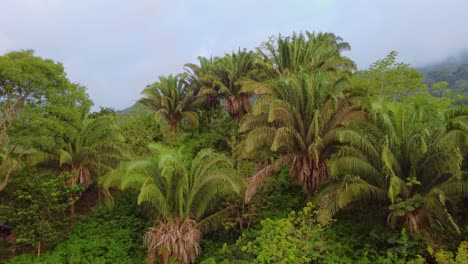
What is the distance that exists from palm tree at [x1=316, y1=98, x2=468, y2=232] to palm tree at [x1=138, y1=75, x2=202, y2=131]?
14025 mm

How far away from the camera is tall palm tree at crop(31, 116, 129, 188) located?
50.3 feet

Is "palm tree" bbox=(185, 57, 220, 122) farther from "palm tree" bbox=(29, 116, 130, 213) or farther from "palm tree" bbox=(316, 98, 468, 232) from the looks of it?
"palm tree" bbox=(316, 98, 468, 232)

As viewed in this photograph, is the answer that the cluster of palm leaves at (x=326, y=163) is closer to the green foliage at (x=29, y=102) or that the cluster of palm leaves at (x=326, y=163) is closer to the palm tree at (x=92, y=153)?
the green foliage at (x=29, y=102)

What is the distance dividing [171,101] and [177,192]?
12.4m

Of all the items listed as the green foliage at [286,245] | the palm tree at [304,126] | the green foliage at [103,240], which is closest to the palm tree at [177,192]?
the palm tree at [304,126]

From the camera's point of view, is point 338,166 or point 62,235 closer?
point 338,166

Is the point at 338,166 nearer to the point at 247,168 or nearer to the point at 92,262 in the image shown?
the point at 247,168

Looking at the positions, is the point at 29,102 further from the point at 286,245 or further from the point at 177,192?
the point at 286,245

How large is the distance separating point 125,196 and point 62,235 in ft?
11.1

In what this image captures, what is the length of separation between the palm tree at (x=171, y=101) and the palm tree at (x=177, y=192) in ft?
36.6

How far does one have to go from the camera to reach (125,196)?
1647cm

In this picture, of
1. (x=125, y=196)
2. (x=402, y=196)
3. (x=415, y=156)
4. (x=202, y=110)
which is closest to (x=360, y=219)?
(x=402, y=196)

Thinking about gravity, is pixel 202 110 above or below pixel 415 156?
above

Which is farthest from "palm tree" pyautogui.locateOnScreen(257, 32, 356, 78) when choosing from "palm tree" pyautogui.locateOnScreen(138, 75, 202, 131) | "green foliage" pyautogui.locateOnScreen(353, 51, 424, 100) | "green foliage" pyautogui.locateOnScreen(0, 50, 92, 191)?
"green foliage" pyautogui.locateOnScreen(0, 50, 92, 191)
